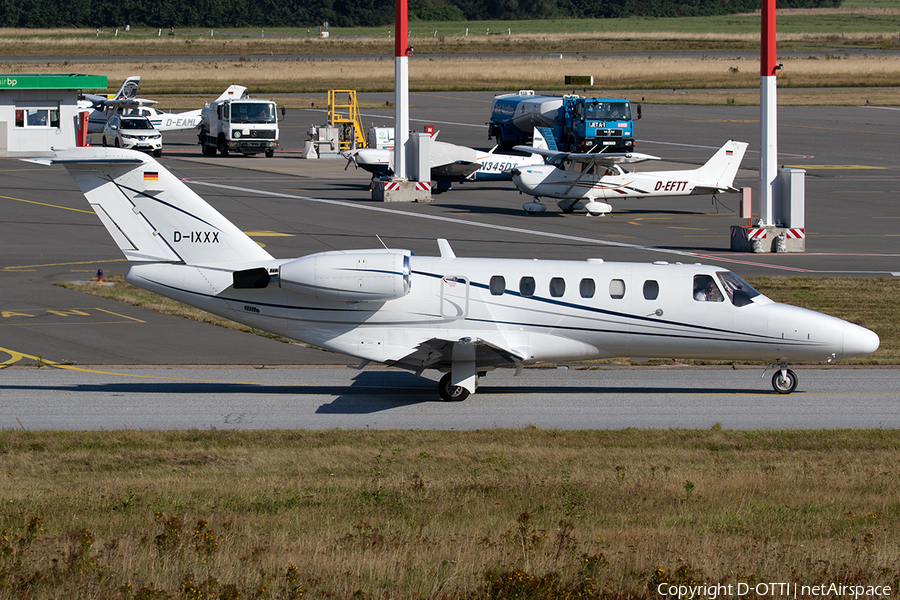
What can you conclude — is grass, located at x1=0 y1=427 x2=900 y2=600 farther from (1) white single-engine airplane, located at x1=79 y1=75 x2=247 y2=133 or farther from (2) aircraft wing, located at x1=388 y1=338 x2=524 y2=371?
(1) white single-engine airplane, located at x1=79 y1=75 x2=247 y2=133

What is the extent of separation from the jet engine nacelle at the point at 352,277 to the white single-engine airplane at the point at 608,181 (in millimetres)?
27244

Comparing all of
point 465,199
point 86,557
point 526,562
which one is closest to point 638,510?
point 526,562

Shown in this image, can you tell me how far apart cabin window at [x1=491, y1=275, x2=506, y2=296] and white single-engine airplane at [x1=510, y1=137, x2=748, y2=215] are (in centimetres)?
2650

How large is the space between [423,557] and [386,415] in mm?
9514

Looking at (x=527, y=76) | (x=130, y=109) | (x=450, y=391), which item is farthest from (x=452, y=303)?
(x=527, y=76)

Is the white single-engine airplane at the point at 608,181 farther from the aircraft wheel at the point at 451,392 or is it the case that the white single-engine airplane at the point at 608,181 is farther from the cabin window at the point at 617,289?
the aircraft wheel at the point at 451,392

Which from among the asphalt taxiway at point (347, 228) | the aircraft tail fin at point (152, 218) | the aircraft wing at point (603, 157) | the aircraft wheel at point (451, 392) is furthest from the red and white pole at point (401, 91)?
the aircraft wheel at point (451, 392)

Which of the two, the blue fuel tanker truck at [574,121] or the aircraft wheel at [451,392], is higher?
the blue fuel tanker truck at [574,121]

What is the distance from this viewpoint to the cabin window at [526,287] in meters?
20.3

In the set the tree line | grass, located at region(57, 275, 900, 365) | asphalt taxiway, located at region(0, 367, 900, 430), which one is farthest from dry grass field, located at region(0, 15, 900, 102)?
asphalt taxiway, located at region(0, 367, 900, 430)

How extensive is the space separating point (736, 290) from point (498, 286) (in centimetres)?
476

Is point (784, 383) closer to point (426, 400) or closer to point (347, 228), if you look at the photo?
point (426, 400)

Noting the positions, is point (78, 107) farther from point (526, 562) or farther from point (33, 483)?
point (526, 562)

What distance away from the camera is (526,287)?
66.8 feet
